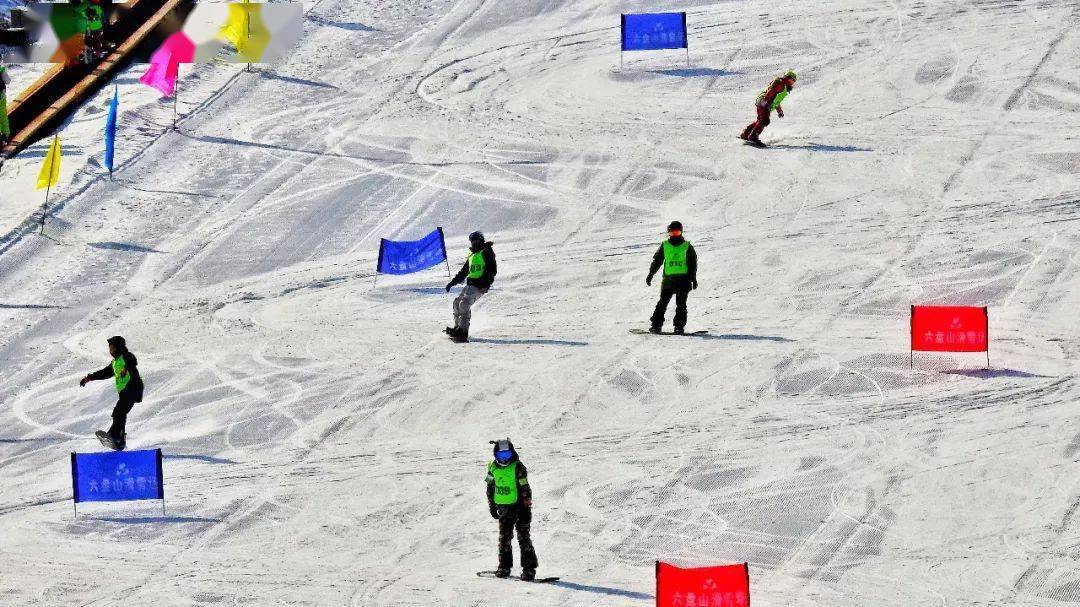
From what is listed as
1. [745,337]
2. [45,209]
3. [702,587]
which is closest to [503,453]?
[702,587]

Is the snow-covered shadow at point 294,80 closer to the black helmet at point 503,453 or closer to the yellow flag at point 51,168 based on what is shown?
the yellow flag at point 51,168

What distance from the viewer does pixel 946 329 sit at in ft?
69.8

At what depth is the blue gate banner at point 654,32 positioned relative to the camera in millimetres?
31469

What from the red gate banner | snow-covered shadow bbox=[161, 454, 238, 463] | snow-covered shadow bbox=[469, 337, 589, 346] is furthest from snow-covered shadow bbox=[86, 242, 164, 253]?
the red gate banner

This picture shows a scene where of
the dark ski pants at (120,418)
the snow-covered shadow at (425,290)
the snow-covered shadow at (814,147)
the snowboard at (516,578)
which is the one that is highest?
the snow-covered shadow at (814,147)

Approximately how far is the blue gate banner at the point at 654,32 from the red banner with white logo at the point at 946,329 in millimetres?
11036

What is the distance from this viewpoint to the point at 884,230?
25.7m

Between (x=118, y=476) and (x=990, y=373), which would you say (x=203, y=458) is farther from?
(x=990, y=373)

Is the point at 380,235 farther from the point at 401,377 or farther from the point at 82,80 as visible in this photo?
the point at 82,80

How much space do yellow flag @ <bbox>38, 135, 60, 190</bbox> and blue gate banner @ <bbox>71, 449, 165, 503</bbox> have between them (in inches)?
345

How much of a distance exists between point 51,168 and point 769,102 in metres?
9.48

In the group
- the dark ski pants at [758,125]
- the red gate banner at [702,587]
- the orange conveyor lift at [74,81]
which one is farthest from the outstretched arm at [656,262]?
the orange conveyor lift at [74,81]

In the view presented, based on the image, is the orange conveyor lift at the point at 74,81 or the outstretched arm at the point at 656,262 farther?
the orange conveyor lift at the point at 74,81

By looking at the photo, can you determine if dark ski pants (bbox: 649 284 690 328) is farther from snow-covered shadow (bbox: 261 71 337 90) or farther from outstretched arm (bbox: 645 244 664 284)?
snow-covered shadow (bbox: 261 71 337 90)
